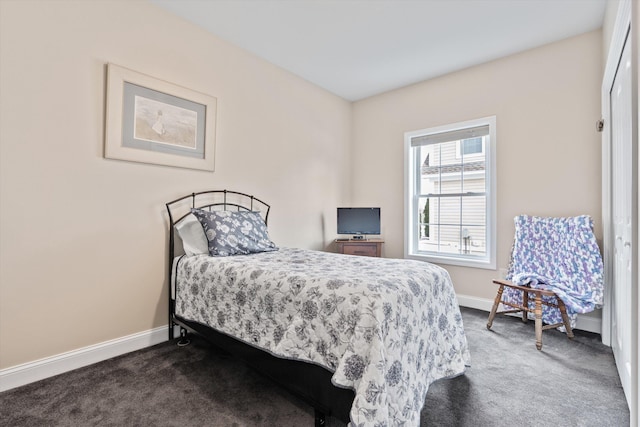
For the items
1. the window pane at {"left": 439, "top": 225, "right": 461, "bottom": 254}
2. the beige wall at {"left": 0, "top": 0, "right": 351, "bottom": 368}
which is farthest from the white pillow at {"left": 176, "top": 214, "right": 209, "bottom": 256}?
the window pane at {"left": 439, "top": 225, "right": 461, "bottom": 254}

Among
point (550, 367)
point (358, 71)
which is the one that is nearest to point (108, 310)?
point (550, 367)

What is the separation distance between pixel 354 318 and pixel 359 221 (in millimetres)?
2765

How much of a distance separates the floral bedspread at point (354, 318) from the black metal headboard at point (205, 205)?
0.44 metres

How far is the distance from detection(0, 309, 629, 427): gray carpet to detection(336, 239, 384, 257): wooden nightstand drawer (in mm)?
1691

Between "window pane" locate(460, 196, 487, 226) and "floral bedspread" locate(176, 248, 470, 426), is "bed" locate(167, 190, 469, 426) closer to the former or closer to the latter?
"floral bedspread" locate(176, 248, 470, 426)

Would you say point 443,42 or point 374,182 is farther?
point 374,182

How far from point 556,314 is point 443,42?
2.72m

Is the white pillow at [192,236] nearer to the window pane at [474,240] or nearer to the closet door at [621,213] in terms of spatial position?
the closet door at [621,213]

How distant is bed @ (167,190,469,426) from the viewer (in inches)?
52.0

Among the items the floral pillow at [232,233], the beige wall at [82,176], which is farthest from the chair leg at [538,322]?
the beige wall at [82,176]

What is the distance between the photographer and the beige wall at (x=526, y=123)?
2883mm

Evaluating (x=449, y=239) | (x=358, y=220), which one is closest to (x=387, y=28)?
(x=358, y=220)

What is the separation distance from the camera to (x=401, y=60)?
11.2 feet

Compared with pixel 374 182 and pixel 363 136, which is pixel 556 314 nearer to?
pixel 374 182
